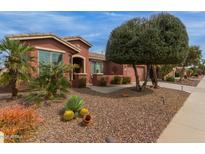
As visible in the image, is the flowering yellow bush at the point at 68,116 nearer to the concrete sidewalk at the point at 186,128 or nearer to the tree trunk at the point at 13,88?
the concrete sidewalk at the point at 186,128

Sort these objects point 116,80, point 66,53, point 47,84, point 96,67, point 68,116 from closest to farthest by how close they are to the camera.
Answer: point 68,116
point 47,84
point 66,53
point 116,80
point 96,67

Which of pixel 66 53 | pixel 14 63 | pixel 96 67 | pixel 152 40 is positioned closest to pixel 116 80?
pixel 96 67

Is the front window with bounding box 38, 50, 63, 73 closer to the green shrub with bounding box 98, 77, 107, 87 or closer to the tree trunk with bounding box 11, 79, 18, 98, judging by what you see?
the tree trunk with bounding box 11, 79, 18, 98

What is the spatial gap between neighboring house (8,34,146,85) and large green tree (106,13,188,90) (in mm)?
4601

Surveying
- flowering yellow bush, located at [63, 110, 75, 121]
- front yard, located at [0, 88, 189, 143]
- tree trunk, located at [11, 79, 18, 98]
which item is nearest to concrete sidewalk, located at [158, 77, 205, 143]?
front yard, located at [0, 88, 189, 143]

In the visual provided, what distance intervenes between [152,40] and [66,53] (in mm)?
7083

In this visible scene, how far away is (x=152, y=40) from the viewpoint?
1121 cm

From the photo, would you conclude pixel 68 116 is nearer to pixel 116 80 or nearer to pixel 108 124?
pixel 108 124

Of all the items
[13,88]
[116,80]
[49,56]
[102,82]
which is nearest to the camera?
[13,88]

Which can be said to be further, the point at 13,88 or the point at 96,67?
the point at 96,67

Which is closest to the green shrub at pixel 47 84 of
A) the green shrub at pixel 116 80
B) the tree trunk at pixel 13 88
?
the tree trunk at pixel 13 88
